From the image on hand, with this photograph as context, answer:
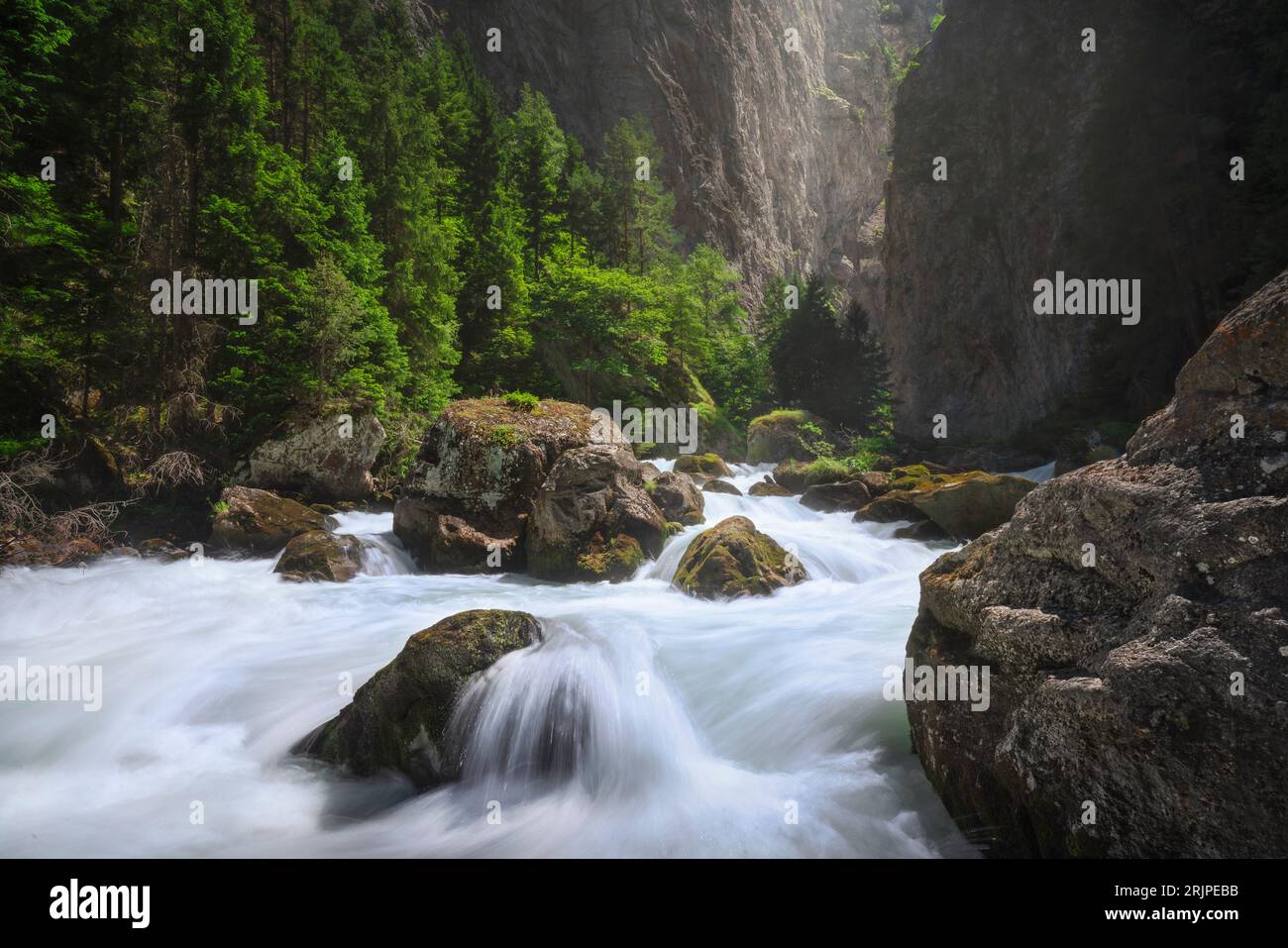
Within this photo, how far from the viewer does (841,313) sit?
68.9 metres

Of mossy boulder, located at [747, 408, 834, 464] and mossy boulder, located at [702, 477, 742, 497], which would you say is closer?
mossy boulder, located at [702, 477, 742, 497]

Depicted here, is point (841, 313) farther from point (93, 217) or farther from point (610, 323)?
point (93, 217)

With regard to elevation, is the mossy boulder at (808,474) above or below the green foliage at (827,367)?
below

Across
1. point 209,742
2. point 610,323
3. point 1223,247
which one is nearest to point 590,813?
point 209,742

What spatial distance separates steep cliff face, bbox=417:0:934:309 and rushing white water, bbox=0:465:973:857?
47.7 meters

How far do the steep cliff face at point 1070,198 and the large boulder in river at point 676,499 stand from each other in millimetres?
13396

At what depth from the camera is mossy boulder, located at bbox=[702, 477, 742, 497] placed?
19.8m

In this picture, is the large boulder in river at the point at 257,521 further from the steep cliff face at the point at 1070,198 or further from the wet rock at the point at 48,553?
the steep cliff face at the point at 1070,198

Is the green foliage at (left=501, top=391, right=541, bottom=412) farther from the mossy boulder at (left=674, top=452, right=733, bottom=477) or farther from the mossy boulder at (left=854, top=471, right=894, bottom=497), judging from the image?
the mossy boulder at (left=854, top=471, right=894, bottom=497)

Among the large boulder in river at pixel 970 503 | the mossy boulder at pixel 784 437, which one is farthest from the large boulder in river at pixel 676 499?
the mossy boulder at pixel 784 437

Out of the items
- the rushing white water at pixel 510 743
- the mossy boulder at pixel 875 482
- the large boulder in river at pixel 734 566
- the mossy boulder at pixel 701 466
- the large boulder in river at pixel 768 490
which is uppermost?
the mossy boulder at pixel 701 466

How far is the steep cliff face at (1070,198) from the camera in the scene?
787 inches

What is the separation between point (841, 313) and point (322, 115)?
5615 centimetres

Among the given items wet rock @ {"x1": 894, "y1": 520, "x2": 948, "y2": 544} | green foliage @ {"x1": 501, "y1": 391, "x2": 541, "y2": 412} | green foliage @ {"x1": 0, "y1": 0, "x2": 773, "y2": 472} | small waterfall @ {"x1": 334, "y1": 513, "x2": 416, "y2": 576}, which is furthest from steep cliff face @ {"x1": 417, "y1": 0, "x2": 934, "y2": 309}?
wet rock @ {"x1": 894, "y1": 520, "x2": 948, "y2": 544}
